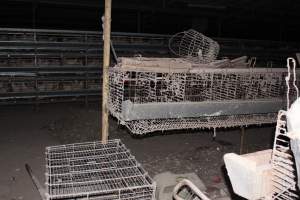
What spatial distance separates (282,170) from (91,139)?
3646 mm

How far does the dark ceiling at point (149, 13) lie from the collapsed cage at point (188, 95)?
147 inches

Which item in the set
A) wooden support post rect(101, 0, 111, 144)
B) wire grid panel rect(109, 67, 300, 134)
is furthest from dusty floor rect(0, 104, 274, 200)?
wooden support post rect(101, 0, 111, 144)

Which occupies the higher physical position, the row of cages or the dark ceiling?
the dark ceiling

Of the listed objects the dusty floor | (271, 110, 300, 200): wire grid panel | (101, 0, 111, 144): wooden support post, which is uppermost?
(101, 0, 111, 144): wooden support post

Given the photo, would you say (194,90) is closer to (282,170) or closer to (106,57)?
(106,57)

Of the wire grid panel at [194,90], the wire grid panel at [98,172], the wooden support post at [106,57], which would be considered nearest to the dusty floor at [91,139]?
the wire grid panel at [194,90]

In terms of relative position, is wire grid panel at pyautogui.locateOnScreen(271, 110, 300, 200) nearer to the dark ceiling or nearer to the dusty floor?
the dusty floor

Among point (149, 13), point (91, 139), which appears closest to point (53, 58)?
point (149, 13)

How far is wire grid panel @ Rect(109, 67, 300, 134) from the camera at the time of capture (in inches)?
106

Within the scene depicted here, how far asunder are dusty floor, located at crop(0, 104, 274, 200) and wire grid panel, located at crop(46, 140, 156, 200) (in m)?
0.94

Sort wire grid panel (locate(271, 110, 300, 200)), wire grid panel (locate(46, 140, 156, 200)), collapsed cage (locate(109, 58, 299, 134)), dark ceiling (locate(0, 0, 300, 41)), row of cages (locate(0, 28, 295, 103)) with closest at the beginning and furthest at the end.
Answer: wire grid panel (locate(271, 110, 300, 200)), wire grid panel (locate(46, 140, 156, 200)), collapsed cage (locate(109, 58, 299, 134)), row of cages (locate(0, 28, 295, 103)), dark ceiling (locate(0, 0, 300, 41))

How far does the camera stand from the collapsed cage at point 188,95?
261 cm

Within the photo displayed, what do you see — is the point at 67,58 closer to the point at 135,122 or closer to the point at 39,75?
the point at 39,75

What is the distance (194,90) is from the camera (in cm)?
305
